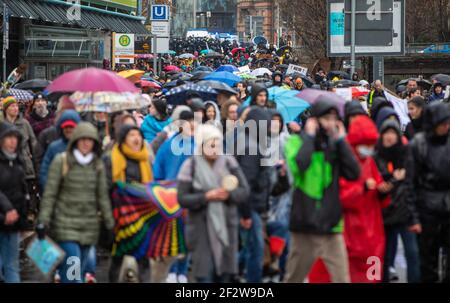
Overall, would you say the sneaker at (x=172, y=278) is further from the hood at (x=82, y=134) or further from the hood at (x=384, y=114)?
the hood at (x=384, y=114)

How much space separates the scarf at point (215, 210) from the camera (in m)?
9.30

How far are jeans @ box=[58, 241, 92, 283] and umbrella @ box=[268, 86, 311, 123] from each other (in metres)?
4.68

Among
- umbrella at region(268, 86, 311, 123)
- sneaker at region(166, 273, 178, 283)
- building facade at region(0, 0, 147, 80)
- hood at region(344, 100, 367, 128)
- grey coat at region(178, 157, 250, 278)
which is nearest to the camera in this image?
grey coat at region(178, 157, 250, 278)

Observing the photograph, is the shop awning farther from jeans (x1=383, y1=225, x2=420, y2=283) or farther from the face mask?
the face mask

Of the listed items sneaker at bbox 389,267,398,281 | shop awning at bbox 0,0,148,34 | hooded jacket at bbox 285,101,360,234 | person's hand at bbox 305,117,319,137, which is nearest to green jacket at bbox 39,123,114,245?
hooded jacket at bbox 285,101,360,234

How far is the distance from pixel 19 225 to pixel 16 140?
0.75m

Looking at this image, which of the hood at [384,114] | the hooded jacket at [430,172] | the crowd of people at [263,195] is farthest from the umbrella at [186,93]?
the hooded jacket at [430,172]

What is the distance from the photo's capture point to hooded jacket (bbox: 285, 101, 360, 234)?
9.32 meters

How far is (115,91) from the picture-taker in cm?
1273

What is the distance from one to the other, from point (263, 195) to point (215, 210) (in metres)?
1.54

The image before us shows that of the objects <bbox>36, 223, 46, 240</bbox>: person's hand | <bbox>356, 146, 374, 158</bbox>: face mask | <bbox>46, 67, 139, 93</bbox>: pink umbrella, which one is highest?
<bbox>46, 67, 139, 93</bbox>: pink umbrella

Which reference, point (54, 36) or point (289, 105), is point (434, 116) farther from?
point (54, 36)

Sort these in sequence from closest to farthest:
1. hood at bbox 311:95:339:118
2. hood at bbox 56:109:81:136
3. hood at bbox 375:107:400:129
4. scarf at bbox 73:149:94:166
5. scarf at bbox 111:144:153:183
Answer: hood at bbox 311:95:339:118, scarf at bbox 73:149:94:166, scarf at bbox 111:144:153:183, hood at bbox 375:107:400:129, hood at bbox 56:109:81:136

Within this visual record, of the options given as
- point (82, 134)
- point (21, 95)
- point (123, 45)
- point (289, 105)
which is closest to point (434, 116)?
point (82, 134)
